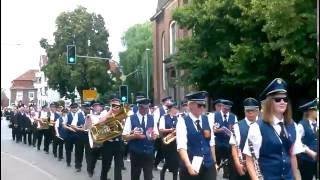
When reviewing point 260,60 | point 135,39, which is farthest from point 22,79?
point 260,60

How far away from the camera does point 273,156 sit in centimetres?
637

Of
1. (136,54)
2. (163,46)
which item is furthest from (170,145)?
(136,54)

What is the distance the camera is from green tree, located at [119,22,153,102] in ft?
254

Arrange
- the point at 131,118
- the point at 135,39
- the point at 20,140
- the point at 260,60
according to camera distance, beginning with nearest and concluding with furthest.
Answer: the point at 131,118, the point at 260,60, the point at 20,140, the point at 135,39

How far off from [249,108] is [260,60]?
16.1m

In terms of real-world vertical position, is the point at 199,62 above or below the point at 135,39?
below

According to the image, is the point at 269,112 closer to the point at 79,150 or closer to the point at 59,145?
the point at 79,150

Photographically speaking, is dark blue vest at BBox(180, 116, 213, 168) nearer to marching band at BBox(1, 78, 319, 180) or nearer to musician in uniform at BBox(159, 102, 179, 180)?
marching band at BBox(1, 78, 319, 180)

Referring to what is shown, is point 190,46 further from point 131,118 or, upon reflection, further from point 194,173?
point 194,173

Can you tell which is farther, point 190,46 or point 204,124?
point 190,46

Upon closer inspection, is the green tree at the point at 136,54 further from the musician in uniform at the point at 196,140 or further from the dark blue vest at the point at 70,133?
the musician in uniform at the point at 196,140

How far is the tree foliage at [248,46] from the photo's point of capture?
2102cm

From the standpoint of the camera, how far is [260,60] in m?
25.1

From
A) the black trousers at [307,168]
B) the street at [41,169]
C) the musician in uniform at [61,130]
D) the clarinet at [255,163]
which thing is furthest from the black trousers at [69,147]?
the clarinet at [255,163]
